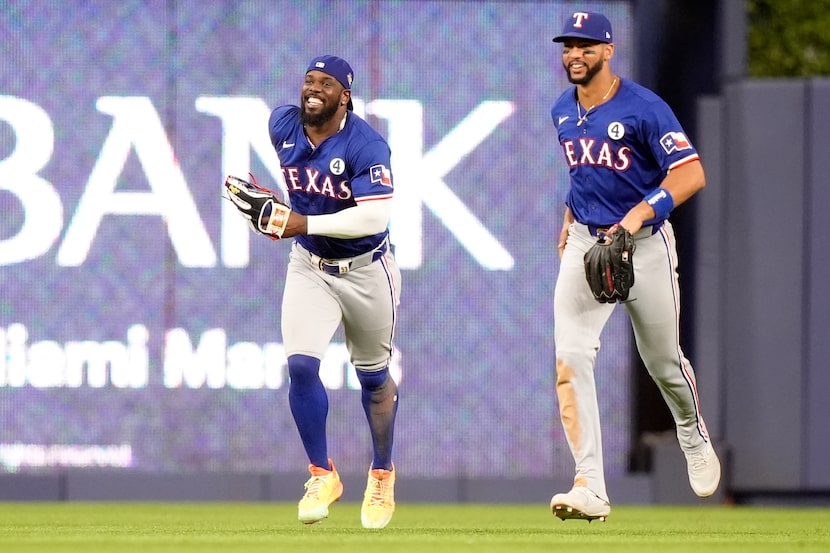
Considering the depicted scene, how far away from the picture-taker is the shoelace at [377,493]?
21.0 feet

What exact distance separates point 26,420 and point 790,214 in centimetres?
491

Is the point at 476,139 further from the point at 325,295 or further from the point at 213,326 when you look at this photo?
the point at 325,295

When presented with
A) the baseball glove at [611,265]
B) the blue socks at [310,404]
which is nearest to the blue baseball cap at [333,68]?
the blue socks at [310,404]

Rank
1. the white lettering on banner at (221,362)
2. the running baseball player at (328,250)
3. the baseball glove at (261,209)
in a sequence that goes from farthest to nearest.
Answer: the white lettering on banner at (221,362), the running baseball player at (328,250), the baseball glove at (261,209)

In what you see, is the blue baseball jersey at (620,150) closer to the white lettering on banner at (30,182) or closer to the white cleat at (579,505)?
the white cleat at (579,505)

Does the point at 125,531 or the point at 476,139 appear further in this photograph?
the point at 476,139

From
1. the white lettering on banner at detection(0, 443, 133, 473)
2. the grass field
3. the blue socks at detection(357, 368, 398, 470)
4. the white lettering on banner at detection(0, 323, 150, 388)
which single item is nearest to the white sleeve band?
the blue socks at detection(357, 368, 398, 470)

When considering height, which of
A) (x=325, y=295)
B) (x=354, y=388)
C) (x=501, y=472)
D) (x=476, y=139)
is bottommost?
(x=501, y=472)

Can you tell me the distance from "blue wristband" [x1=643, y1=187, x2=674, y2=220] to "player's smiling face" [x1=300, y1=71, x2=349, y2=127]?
1394 mm

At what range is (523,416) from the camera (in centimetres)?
909

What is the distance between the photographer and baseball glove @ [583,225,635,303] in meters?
5.68

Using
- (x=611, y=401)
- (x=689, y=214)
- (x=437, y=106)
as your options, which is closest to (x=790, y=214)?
(x=689, y=214)

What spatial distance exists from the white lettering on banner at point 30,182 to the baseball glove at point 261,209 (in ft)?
10.4

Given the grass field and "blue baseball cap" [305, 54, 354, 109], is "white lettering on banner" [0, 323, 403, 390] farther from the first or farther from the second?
"blue baseball cap" [305, 54, 354, 109]
